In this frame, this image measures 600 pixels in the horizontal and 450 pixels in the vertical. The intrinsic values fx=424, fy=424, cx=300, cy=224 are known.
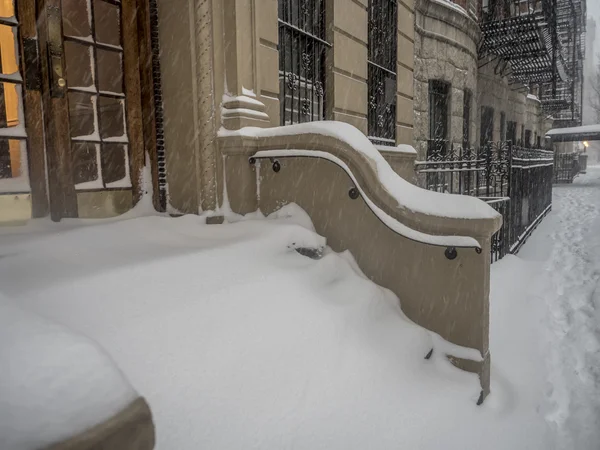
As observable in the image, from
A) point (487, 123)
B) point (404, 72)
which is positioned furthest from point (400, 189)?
point (487, 123)

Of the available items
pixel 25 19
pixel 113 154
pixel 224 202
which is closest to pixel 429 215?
pixel 224 202

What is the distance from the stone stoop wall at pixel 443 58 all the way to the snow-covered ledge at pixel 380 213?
20.8ft

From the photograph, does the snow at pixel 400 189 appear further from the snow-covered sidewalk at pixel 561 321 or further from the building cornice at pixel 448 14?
the building cornice at pixel 448 14

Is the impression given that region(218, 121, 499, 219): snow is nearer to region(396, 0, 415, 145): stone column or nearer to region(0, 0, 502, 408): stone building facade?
region(0, 0, 502, 408): stone building facade

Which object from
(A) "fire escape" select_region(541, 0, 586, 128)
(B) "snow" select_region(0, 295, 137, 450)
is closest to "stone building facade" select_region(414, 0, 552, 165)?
(A) "fire escape" select_region(541, 0, 586, 128)

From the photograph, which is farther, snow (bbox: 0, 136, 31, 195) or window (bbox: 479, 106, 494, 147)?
window (bbox: 479, 106, 494, 147)

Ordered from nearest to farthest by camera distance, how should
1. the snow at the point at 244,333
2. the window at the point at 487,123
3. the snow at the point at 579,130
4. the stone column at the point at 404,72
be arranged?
the snow at the point at 244,333 < the stone column at the point at 404,72 < the window at the point at 487,123 < the snow at the point at 579,130

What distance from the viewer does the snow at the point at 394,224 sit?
3039mm

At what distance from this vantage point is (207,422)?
1.87 meters

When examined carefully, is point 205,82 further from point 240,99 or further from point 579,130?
point 579,130

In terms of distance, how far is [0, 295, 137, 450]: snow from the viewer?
3.21ft

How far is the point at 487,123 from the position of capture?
45.5 feet

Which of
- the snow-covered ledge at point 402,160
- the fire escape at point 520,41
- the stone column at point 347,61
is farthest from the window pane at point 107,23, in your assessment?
the fire escape at point 520,41

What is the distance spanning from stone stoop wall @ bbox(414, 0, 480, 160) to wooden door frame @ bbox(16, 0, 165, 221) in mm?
6725
